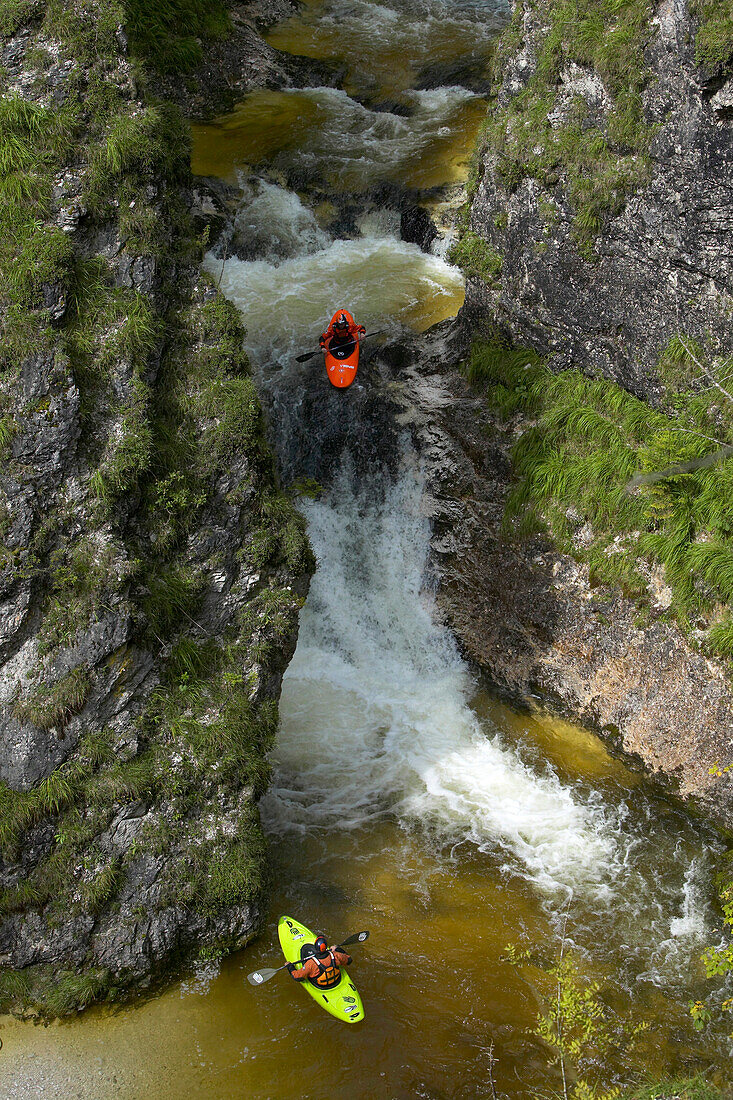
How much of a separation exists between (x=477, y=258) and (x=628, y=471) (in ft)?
12.0

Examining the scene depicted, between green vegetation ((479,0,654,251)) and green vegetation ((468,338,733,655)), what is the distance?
5.91 ft

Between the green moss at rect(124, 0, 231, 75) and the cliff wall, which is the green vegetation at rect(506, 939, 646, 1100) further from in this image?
the green moss at rect(124, 0, 231, 75)

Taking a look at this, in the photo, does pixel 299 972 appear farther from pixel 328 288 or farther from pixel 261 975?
pixel 328 288

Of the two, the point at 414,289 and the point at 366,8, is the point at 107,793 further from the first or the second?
the point at 366,8

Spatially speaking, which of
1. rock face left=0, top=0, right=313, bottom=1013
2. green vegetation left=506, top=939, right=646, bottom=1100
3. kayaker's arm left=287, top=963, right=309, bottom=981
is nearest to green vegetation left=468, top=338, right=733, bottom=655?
rock face left=0, top=0, right=313, bottom=1013

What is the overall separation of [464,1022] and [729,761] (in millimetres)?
3912

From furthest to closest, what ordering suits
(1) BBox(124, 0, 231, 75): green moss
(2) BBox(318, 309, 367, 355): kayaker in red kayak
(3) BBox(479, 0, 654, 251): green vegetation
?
(1) BBox(124, 0, 231, 75): green moss < (2) BBox(318, 309, 367, 355): kayaker in red kayak < (3) BBox(479, 0, 654, 251): green vegetation

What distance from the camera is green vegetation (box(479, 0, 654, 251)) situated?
28.0 feet

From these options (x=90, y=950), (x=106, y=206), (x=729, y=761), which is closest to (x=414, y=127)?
(x=106, y=206)

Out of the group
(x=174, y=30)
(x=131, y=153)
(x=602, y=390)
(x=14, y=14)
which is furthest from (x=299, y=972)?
(x=174, y=30)

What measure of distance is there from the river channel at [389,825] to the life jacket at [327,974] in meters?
0.36

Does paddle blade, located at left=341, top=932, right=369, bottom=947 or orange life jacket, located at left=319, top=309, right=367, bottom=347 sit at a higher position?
orange life jacket, located at left=319, top=309, right=367, bottom=347

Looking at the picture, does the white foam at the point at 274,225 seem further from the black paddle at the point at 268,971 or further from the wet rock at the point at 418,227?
the black paddle at the point at 268,971

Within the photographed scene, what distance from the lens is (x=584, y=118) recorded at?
9.18 meters
